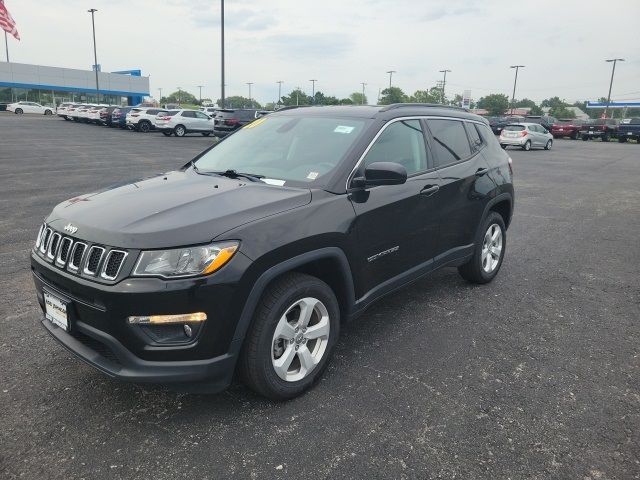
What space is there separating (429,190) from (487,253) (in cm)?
155

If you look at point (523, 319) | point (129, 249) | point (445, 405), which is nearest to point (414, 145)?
point (523, 319)

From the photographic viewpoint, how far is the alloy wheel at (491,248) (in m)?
5.12

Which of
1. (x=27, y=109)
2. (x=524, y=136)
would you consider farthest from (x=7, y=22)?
(x=524, y=136)

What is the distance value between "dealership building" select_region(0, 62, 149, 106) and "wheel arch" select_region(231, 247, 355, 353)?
203ft

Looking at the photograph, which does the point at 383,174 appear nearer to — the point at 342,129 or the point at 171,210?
the point at 342,129

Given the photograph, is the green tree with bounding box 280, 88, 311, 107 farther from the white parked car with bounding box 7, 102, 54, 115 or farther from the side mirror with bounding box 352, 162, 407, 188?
the side mirror with bounding box 352, 162, 407, 188

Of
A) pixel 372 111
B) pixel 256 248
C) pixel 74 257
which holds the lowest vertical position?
pixel 74 257

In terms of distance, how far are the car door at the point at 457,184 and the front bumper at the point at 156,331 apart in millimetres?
2231

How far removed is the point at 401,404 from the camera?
3041 mm

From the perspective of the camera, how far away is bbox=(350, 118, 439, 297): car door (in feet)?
11.2

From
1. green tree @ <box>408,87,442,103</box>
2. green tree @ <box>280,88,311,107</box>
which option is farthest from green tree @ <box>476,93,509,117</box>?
green tree @ <box>280,88,311,107</box>

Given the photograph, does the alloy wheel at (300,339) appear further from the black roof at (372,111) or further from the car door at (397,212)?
the black roof at (372,111)

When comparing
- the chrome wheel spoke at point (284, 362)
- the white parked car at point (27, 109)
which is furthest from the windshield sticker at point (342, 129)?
the white parked car at point (27, 109)

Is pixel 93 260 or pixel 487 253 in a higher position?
pixel 93 260
